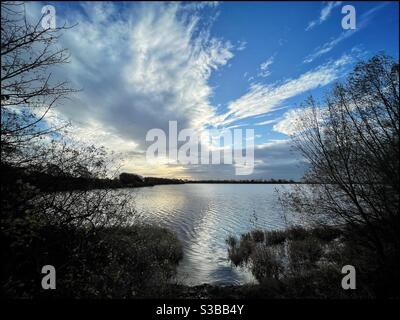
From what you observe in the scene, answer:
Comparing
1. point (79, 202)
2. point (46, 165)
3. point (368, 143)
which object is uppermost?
point (368, 143)

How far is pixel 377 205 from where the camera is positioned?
7512 mm

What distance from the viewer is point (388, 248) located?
24.2ft

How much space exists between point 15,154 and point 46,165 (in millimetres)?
2287

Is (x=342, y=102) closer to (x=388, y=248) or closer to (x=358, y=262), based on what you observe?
(x=388, y=248)

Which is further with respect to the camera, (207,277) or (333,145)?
(207,277)

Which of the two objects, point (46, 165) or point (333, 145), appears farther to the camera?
point (333, 145)

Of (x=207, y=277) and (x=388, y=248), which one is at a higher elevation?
(x=388, y=248)

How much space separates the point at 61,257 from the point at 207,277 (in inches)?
251
